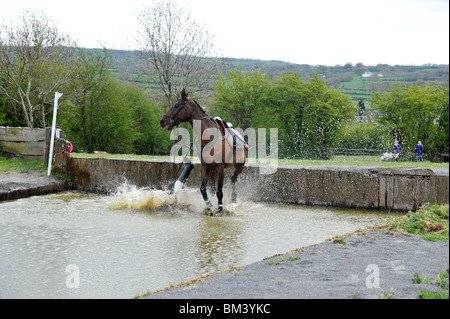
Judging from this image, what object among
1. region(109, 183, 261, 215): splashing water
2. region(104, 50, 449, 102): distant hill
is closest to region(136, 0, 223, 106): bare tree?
region(104, 50, 449, 102): distant hill

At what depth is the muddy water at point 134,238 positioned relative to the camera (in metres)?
7.54

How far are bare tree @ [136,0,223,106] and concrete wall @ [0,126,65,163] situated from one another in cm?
1756

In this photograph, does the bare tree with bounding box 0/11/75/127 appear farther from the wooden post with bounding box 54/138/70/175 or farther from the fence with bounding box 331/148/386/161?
the fence with bounding box 331/148/386/161

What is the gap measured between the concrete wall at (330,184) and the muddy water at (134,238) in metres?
0.62

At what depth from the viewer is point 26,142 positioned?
20234mm

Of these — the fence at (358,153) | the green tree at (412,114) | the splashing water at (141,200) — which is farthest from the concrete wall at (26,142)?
the green tree at (412,114)

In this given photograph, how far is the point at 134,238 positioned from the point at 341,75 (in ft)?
303

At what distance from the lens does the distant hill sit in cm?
3984

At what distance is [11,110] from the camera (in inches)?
1231

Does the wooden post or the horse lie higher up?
the horse
